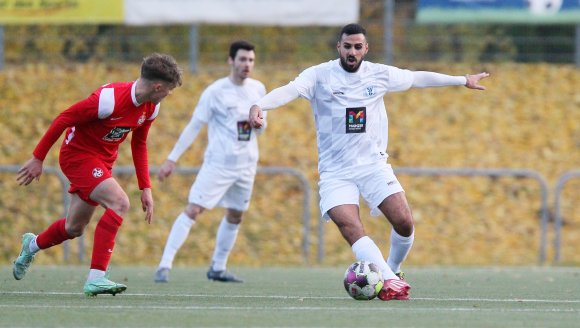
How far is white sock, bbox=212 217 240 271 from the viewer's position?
13.5 m

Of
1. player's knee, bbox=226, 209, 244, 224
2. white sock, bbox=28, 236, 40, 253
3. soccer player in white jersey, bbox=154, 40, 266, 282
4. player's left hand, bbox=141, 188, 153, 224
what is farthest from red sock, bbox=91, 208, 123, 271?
player's knee, bbox=226, 209, 244, 224

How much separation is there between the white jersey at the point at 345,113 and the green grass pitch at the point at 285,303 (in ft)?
3.72

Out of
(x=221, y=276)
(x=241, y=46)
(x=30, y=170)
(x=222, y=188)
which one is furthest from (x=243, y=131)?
(x=30, y=170)

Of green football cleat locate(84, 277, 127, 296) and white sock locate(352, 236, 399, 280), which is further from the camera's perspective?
white sock locate(352, 236, 399, 280)

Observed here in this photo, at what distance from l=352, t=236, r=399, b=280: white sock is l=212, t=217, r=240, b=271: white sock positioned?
359 centimetres

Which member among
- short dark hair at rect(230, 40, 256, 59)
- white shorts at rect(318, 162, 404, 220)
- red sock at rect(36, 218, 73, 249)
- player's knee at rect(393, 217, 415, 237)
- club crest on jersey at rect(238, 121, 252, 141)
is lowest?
red sock at rect(36, 218, 73, 249)

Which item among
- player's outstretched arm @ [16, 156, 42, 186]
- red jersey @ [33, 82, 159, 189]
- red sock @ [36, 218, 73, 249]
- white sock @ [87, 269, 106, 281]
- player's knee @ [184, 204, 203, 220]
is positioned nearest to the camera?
player's outstretched arm @ [16, 156, 42, 186]

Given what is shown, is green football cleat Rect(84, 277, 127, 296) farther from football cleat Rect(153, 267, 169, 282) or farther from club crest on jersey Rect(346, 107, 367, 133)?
football cleat Rect(153, 267, 169, 282)

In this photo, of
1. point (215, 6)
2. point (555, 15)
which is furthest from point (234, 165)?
point (555, 15)

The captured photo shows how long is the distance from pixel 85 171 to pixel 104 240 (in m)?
0.57

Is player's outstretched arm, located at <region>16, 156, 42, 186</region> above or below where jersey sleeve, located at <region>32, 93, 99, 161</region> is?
below

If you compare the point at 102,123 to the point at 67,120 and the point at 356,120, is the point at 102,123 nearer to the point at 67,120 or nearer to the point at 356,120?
the point at 67,120

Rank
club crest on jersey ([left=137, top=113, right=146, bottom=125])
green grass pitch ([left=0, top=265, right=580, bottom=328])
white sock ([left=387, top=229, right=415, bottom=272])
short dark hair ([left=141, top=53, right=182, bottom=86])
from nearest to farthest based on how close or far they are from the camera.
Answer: green grass pitch ([left=0, top=265, right=580, bottom=328])
short dark hair ([left=141, top=53, right=182, bottom=86])
club crest on jersey ([left=137, top=113, right=146, bottom=125])
white sock ([left=387, top=229, right=415, bottom=272])

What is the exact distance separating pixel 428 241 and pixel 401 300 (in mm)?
7981
